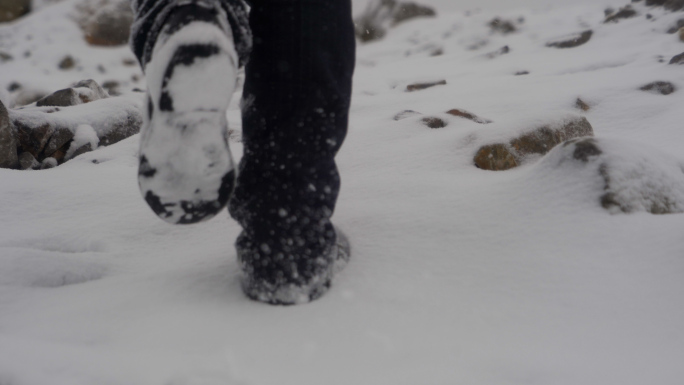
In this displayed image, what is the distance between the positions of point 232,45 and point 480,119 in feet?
5.52

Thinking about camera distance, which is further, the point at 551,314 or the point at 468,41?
the point at 468,41

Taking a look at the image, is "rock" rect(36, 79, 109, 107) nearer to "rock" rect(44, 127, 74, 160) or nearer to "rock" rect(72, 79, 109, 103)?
"rock" rect(72, 79, 109, 103)

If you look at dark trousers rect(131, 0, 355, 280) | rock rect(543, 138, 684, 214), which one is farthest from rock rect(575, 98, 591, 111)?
dark trousers rect(131, 0, 355, 280)

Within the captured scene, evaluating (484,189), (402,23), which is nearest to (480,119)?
(484,189)

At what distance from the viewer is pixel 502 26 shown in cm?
716

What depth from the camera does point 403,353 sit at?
27.3 inches

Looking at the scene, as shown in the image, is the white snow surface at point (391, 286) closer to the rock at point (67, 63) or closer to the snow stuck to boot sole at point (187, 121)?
the snow stuck to boot sole at point (187, 121)

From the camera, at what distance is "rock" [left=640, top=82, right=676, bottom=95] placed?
2.40m

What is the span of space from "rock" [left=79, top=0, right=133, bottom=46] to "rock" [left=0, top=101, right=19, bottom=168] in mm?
6902

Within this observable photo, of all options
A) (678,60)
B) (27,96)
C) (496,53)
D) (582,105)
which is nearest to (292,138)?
(582,105)

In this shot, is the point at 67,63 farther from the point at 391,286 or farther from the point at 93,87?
the point at 391,286

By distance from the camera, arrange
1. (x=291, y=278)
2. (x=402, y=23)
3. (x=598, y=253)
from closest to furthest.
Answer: (x=291, y=278) → (x=598, y=253) → (x=402, y=23)

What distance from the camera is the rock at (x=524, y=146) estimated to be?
1.50 m

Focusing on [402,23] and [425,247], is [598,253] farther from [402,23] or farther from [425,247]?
[402,23]
